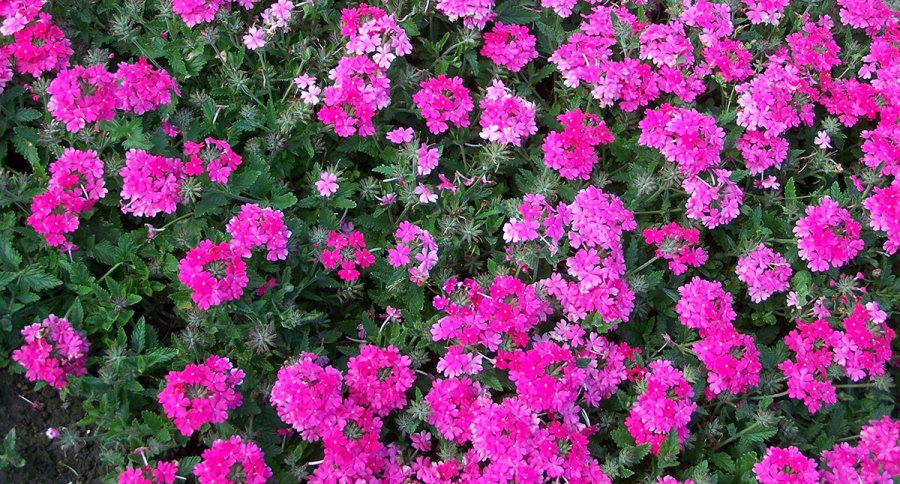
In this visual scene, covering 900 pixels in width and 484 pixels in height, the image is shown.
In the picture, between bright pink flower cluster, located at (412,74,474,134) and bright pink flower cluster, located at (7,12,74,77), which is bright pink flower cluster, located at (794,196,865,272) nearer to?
bright pink flower cluster, located at (412,74,474,134)

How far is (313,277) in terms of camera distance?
3.49 m

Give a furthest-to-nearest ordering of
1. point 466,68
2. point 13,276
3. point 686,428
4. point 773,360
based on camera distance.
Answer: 1. point 466,68
2. point 773,360
3. point 686,428
4. point 13,276

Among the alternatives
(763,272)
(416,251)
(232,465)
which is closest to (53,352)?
(232,465)

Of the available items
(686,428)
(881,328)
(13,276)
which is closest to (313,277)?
(13,276)

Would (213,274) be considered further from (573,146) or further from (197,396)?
(573,146)

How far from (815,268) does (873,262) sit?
0.41m

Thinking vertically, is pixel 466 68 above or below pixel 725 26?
below

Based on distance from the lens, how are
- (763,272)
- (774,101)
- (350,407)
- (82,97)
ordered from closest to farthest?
(350,407), (82,97), (763,272), (774,101)

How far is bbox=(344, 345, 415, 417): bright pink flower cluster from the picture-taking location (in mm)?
3197

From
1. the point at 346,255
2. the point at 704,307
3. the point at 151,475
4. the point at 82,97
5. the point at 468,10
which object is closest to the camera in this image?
the point at 151,475

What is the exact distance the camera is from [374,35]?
381 centimetres

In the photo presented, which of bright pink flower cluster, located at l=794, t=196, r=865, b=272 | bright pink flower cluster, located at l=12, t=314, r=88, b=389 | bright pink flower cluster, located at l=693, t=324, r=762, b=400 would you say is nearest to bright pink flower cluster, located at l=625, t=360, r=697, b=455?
bright pink flower cluster, located at l=693, t=324, r=762, b=400

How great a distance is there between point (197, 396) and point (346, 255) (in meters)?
0.86

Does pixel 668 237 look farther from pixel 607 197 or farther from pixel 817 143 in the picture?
pixel 817 143
